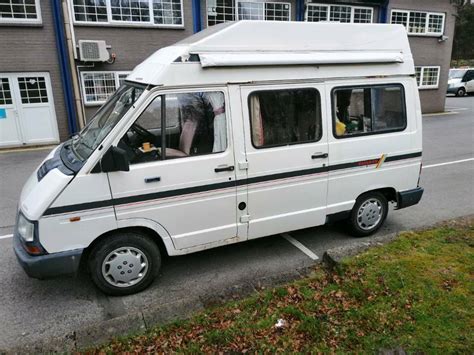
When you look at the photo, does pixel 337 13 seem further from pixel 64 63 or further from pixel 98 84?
pixel 64 63

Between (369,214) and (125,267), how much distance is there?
337 centimetres

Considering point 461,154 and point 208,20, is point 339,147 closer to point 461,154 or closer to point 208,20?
point 461,154

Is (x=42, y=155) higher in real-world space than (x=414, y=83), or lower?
lower

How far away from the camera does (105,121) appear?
4.27 m

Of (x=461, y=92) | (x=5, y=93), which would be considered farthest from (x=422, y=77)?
(x=5, y=93)

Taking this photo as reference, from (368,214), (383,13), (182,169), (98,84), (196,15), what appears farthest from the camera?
(383,13)

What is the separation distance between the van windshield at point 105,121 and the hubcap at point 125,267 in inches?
41.5

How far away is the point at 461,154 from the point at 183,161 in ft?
30.4

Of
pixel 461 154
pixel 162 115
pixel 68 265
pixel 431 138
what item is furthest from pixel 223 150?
pixel 431 138

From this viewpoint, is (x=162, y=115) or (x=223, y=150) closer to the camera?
(x=162, y=115)

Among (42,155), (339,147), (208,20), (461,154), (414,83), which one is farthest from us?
(208,20)

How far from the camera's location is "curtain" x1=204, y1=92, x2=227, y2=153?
4219 millimetres

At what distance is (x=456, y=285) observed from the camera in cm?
379

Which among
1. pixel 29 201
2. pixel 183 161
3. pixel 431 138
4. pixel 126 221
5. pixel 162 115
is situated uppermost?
pixel 162 115
